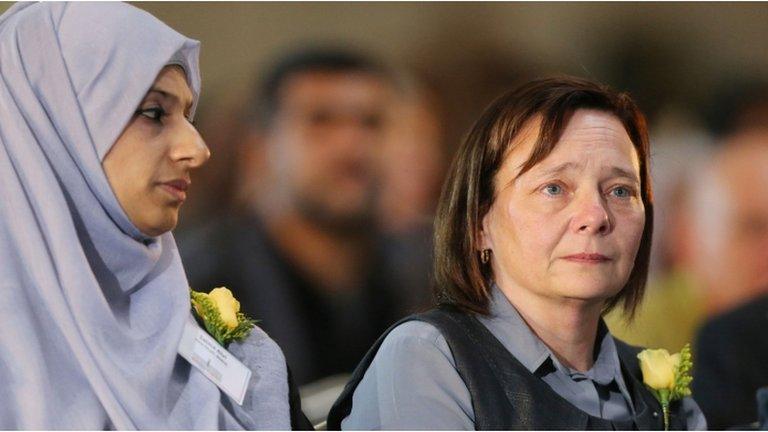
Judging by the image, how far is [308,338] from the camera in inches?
124

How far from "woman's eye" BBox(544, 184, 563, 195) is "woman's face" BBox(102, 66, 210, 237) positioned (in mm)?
Result: 595

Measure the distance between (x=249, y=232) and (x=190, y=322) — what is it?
1.21 metres

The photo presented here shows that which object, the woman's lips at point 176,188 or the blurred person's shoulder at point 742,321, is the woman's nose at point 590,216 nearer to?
the woman's lips at point 176,188

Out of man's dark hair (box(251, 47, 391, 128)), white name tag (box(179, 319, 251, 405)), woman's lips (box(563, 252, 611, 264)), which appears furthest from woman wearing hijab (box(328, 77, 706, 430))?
man's dark hair (box(251, 47, 391, 128))

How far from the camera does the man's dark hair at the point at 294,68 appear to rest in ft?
10.7

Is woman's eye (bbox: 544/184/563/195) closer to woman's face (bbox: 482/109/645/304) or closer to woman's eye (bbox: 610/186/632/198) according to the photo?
woman's face (bbox: 482/109/645/304)

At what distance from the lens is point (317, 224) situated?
3.34m

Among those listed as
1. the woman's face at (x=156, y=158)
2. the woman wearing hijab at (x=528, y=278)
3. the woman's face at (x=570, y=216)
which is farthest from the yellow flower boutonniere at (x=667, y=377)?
the woman's face at (x=156, y=158)

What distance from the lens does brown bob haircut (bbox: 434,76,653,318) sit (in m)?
2.13

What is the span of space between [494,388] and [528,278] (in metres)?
0.21

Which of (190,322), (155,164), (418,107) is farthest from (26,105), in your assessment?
(418,107)

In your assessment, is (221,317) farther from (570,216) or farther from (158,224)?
(570,216)

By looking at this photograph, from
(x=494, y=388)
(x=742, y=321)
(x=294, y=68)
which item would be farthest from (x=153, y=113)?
(x=742, y=321)

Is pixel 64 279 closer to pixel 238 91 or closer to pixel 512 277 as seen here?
pixel 512 277
